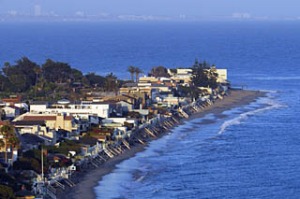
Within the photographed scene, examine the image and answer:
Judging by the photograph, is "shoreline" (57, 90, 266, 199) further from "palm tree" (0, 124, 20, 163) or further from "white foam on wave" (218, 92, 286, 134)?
"palm tree" (0, 124, 20, 163)

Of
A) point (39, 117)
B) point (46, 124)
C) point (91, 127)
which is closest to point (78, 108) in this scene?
point (91, 127)

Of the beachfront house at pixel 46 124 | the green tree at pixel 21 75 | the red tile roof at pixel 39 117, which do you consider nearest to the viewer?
the beachfront house at pixel 46 124

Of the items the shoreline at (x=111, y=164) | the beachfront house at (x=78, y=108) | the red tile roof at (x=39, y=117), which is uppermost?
the beachfront house at (x=78, y=108)

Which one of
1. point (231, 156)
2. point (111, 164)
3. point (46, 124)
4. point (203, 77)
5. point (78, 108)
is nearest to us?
point (111, 164)

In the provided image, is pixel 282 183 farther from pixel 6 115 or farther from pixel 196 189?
pixel 6 115

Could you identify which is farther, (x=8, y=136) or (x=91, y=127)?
(x=91, y=127)

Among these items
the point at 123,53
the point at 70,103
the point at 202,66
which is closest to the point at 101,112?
the point at 70,103

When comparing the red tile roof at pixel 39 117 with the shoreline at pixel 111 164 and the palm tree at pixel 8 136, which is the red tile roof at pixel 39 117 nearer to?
the shoreline at pixel 111 164

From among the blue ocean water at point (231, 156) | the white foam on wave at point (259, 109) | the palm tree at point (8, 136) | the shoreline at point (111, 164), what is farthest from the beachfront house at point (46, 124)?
the white foam on wave at point (259, 109)

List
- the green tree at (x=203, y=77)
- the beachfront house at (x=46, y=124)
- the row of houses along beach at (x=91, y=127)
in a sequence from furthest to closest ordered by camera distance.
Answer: the green tree at (x=203, y=77) → the beachfront house at (x=46, y=124) → the row of houses along beach at (x=91, y=127)

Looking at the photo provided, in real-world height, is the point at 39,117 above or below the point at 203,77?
below

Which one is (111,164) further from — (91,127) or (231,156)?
(91,127)
